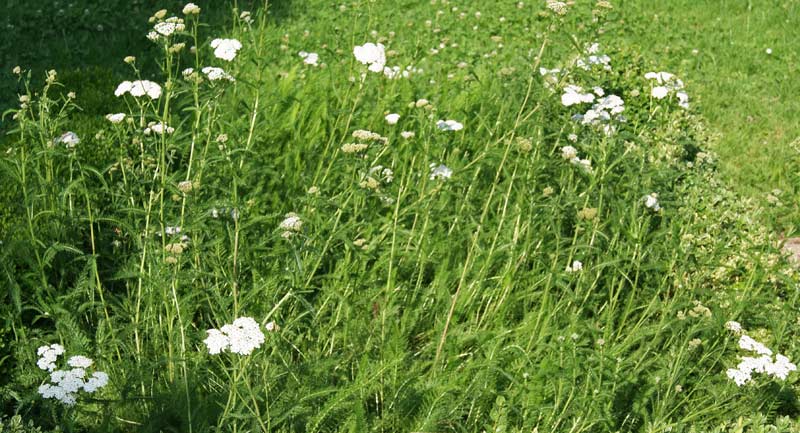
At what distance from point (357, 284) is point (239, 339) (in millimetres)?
1216

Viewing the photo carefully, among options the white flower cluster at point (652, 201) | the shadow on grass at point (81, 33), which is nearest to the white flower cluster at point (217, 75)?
the white flower cluster at point (652, 201)

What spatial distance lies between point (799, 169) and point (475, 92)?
6.77 feet

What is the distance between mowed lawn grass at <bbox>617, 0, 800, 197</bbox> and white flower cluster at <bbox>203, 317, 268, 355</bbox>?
13.0ft

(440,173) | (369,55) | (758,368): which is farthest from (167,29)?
(758,368)

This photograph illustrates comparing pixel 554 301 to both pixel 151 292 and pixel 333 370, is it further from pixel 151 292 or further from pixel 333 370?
pixel 151 292

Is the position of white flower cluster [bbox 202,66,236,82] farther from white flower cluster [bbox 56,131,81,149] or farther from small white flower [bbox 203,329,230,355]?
small white flower [bbox 203,329,230,355]

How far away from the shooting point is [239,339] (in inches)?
83.9

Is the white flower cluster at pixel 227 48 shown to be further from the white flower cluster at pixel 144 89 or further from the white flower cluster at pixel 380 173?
the white flower cluster at pixel 380 173

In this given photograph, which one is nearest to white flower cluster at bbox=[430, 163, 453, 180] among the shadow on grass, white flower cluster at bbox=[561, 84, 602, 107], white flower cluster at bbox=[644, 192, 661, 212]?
white flower cluster at bbox=[561, 84, 602, 107]

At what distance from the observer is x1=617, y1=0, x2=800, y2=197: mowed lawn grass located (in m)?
5.57

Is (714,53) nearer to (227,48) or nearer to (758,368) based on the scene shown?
(758,368)

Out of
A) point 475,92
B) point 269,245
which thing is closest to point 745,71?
point 475,92

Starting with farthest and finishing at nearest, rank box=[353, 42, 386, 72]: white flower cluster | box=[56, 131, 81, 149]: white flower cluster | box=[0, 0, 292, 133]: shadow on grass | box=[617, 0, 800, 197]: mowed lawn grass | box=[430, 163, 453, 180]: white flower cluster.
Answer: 1. box=[0, 0, 292, 133]: shadow on grass
2. box=[617, 0, 800, 197]: mowed lawn grass
3. box=[353, 42, 386, 72]: white flower cluster
4. box=[430, 163, 453, 180]: white flower cluster
5. box=[56, 131, 81, 149]: white flower cluster

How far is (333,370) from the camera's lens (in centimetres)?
305
